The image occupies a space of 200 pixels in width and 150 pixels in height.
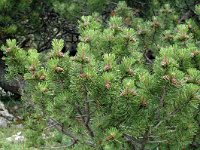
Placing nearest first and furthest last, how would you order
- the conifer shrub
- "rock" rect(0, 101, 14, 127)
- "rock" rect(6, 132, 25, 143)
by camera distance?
1. the conifer shrub
2. "rock" rect(6, 132, 25, 143)
3. "rock" rect(0, 101, 14, 127)

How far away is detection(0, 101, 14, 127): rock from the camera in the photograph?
9.04m

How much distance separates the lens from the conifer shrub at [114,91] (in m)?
3.83

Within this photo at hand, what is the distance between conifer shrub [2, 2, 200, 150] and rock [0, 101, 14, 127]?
13.2 ft

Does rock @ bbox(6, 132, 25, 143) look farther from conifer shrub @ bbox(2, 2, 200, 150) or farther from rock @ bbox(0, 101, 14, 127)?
conifer shrub @ bbox(2, 2, 200, 150)

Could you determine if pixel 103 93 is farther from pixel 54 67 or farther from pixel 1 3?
pixel 1 3

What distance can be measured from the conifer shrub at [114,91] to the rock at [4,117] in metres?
4.02

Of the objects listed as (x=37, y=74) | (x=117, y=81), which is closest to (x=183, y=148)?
(x=117, y=81)

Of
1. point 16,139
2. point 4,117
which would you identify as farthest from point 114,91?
point 4,117

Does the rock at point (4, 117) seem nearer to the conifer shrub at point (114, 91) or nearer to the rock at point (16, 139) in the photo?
the rock at point (16, 139)

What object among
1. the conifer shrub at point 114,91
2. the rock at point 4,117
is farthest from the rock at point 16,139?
the conifer shrub at point 114,91

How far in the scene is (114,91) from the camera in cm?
389

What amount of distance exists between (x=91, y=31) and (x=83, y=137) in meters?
1.16

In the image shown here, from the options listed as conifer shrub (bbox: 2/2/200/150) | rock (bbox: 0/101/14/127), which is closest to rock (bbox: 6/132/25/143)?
rock (bbox: 0/101/14/127)

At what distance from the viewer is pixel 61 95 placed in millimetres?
4172
